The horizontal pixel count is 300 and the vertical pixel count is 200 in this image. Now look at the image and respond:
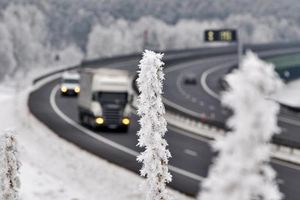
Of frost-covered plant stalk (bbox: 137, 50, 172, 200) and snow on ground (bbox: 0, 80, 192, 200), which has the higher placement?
frost-covered plant stalk (bbox: 137, 50, 172, 200)

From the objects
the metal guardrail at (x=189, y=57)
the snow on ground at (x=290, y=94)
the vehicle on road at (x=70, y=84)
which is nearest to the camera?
Answer: the metal guardrail at (x=189, y=57)

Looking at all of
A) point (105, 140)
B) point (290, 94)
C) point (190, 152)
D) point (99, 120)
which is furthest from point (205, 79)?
point (190, 152)

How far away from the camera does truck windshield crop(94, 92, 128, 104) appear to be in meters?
41.8

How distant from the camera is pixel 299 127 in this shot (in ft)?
183

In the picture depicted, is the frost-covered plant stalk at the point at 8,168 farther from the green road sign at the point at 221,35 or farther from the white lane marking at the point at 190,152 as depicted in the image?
the green road sign at the point at 221,35

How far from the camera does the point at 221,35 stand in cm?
8394

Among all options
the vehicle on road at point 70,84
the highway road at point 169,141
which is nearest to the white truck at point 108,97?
the highway road at point 169,141

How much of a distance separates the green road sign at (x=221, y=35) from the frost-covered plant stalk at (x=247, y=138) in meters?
76.8

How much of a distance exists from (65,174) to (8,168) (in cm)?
2144

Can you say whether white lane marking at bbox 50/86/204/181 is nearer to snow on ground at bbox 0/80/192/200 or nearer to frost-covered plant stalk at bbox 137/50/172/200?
snow on ground at bbox 0/80/192/200

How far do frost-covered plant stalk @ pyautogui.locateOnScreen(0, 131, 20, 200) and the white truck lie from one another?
2625 centimetres

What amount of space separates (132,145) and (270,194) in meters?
36.1

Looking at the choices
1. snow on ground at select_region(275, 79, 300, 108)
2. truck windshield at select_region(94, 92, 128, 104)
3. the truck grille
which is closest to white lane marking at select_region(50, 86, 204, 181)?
the truck grille

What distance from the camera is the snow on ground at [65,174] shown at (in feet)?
105
